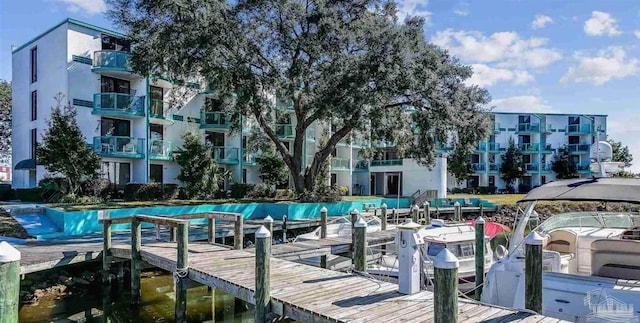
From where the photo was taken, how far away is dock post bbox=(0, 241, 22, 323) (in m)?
5.21

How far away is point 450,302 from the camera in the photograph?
5.31 meters

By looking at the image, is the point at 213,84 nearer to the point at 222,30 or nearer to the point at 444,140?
the point at 222,30

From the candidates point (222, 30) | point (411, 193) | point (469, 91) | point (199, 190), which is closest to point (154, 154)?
point (199, 190)

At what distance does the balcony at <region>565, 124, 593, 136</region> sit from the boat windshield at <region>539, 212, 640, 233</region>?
54.7 meters

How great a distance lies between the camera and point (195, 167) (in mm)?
27781

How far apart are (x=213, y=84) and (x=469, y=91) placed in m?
14.4

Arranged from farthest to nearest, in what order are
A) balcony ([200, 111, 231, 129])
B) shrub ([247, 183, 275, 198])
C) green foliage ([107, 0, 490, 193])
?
balcony ([200, 111, 231, 129])
shrub ([247, 183, 275, 198])
green foliage ([107, 0, 490, 193])

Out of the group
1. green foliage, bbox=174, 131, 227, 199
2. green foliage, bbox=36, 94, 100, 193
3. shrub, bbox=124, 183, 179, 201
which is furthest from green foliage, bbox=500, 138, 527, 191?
green foliage, bbox=36, 94, 100, 193

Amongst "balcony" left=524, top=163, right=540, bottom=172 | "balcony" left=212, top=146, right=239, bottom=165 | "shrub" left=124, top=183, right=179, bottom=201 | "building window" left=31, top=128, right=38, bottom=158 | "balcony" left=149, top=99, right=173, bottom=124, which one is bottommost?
"shrub" left=124, top=183, right=179, bottom=201

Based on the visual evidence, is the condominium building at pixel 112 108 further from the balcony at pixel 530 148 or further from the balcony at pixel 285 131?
the balcony at pixel 530 148

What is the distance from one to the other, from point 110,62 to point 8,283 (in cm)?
2507

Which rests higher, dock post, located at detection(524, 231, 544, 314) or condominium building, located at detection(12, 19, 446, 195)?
condominium building, located at detection(12, 19, 446, 195)

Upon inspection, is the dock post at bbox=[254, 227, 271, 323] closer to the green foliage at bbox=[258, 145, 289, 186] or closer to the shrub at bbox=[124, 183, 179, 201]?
the shrub at bbox=[124, 183, 179, 201]

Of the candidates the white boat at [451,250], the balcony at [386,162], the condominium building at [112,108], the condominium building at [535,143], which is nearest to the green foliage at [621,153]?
the condominium building at [535,143]
